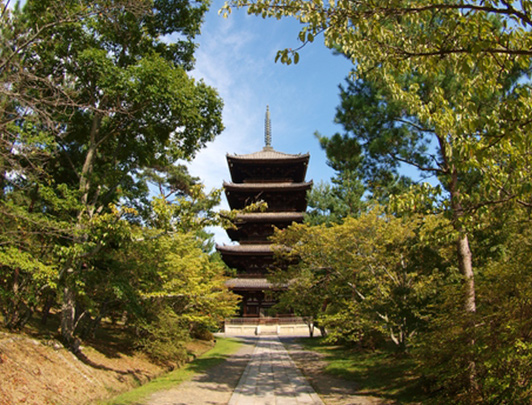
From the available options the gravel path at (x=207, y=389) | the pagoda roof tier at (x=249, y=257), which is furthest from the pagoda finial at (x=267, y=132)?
the gravel path at (x=207, y=389)

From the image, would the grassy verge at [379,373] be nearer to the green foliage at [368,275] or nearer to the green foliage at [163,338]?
the green foliage at [368,275]

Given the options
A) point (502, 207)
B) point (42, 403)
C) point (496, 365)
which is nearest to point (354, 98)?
point (502, 207)

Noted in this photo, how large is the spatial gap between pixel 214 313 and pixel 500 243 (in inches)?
429

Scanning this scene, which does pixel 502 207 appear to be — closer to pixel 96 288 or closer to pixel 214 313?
pixel 96 288

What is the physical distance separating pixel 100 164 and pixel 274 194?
21175 millimetres

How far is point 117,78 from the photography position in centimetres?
837

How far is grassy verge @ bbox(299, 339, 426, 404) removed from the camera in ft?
24.7

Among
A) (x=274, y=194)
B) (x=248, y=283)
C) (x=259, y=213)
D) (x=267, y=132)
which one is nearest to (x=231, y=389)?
(x=248, y=283)

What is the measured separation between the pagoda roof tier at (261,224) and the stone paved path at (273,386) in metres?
16.5

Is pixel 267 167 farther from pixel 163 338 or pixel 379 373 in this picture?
pixel 379 373

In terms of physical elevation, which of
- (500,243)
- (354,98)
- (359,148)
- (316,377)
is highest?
(354,98)

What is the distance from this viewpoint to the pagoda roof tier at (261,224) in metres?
29.7

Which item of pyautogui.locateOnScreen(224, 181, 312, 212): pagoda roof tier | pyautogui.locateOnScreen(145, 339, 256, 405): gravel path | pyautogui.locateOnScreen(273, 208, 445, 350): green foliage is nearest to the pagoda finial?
pyautogui.locateOnScreen(224, 181, 312, 212): pagoda roof tier

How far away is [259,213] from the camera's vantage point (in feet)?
101
